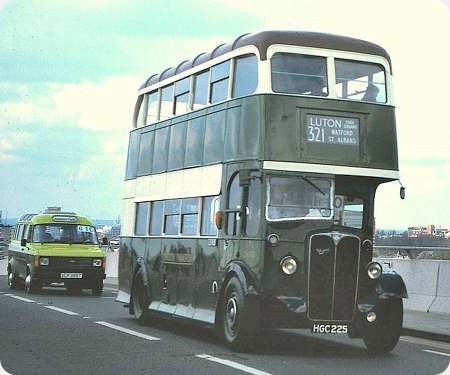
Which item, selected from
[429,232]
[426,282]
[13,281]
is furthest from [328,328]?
[13,281]

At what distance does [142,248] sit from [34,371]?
669 centimetres

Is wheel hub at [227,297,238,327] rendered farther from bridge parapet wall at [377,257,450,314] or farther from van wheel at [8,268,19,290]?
van wheel at [8,268,19,290]

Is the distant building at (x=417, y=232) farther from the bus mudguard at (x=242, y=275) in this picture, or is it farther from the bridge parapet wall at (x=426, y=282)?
the bus mudguard at (x=242, y=275)

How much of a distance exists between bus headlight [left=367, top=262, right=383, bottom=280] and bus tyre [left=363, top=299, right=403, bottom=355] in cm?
37

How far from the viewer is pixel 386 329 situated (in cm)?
1256

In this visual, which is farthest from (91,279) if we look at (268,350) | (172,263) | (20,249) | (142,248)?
(268,350)

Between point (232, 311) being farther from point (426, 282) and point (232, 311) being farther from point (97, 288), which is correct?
point (97, 288)

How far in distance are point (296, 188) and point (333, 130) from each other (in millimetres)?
920

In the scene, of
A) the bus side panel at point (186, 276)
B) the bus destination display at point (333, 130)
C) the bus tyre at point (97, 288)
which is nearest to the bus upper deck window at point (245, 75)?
the bus destination display at point (333, 130)

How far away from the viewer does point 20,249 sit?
2670cm

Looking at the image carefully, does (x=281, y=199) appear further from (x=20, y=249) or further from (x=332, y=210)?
(x=20, y=249)

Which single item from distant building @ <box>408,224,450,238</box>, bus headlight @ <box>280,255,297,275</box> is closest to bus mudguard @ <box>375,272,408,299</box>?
bus headlight @ <box>280,255,297,275</box>

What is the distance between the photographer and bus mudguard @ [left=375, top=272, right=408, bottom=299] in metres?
12.3

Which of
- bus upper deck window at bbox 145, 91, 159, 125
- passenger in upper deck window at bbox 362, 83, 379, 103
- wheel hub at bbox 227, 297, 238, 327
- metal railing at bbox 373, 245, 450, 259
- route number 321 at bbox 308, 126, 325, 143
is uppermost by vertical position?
bus upper deck window at bbox 145, 91, 159, 125
